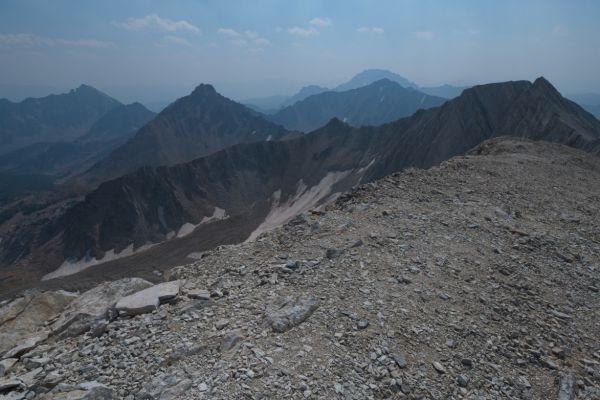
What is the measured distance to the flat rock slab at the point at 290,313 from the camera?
31.4 feet

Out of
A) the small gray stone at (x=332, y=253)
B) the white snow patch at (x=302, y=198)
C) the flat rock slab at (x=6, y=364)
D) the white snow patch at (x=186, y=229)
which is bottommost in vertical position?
the white snow patch at (x=186, y=229)

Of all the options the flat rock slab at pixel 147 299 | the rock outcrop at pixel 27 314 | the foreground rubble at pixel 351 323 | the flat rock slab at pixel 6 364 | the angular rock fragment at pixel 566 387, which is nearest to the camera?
the foreground rubble at pixel 351 323

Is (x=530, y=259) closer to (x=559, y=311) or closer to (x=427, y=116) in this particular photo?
(x=559, y=311)

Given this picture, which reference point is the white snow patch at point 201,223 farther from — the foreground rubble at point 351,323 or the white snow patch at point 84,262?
the foreground rubble at point 351,323

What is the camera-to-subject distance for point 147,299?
10.7 meters

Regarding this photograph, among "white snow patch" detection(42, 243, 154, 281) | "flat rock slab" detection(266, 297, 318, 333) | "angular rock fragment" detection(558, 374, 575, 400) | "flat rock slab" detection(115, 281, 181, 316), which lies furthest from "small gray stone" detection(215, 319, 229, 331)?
"white snow patch" detection(42, 243, 154, 281)

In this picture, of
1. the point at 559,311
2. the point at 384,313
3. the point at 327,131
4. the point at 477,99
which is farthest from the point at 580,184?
the point at 327,131

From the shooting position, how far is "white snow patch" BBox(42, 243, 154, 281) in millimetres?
117537

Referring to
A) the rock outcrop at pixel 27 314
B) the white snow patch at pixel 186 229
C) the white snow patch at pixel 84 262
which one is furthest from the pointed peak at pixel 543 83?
the white snow patch at pixel 84 262

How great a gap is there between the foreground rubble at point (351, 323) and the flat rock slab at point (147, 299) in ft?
0.16

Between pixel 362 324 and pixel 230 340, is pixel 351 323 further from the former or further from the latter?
pixel 230 340

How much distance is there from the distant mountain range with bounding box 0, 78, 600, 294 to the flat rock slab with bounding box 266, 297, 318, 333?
265 feet

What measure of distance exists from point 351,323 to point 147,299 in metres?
5.28

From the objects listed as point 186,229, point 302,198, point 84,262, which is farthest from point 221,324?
point 302,198
